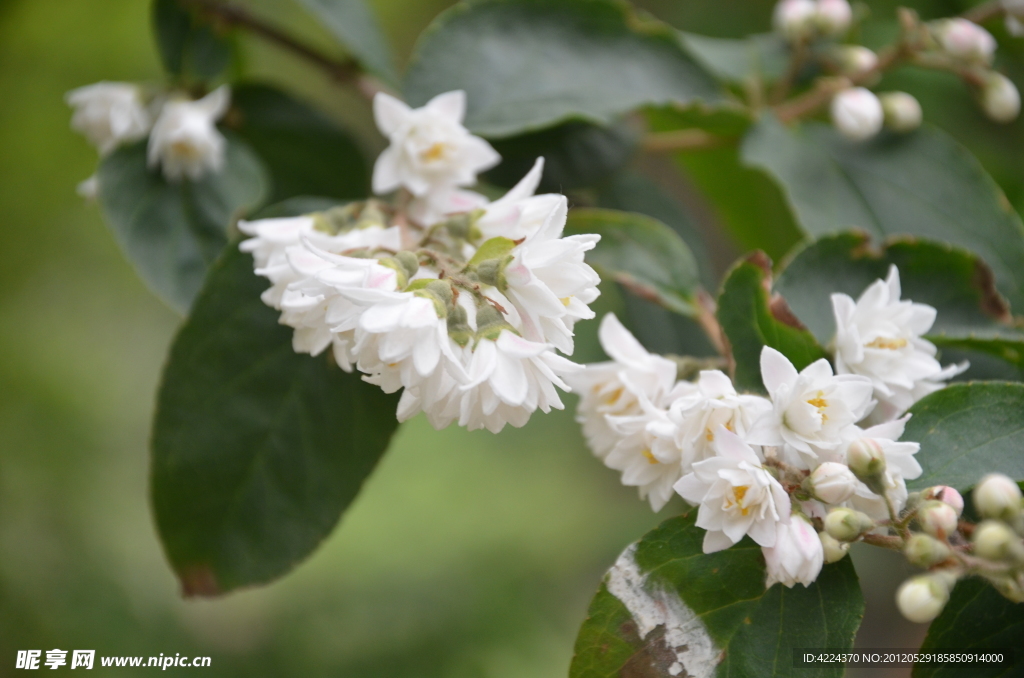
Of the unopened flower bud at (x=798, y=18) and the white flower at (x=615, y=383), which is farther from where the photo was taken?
the unopened flower bud at (x=798, y=18)

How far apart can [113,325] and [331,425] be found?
4.93 ft

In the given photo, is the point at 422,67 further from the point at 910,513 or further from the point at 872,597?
the point at 872,597

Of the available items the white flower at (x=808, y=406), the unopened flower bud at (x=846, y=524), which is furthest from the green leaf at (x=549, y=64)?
the unopened flower bud at (x=846, y=524)

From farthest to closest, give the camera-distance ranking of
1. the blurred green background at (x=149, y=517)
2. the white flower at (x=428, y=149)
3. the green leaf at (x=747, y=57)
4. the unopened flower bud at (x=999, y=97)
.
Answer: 1. the blurred green background at (x=149, y=517)
2. the green leaf at (x=747, y=57)
3. the unopened flower bud at (x=999, y=97)
4. the white flower at (x=428, y=149)

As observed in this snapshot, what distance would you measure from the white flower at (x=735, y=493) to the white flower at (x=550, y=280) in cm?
Answer: 13

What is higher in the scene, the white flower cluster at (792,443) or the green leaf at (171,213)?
the white flower cluster at (792,443)

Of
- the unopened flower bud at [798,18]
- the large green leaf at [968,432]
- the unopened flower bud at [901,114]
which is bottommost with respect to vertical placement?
the large green leaf at [968,432]

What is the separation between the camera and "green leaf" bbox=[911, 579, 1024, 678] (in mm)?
611

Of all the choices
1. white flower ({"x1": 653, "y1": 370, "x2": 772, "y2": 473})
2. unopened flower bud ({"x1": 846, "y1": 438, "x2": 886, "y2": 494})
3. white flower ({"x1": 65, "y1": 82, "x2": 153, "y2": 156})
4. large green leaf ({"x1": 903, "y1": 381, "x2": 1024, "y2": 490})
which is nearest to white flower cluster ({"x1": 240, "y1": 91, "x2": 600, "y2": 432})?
white flower ({"x1": 653, "y1": 370, "x2": 772, "y2": 473})

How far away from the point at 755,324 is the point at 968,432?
19 cm

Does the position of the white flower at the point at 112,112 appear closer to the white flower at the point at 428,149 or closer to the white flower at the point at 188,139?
the white flower at the point at 188,139

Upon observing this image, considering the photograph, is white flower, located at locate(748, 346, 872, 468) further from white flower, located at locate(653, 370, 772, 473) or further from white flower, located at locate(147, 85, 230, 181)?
white flower, located at locate(147, 85, 230, 181)

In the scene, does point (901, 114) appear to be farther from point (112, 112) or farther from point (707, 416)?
point (112, 112)

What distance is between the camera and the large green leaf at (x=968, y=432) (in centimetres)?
59
